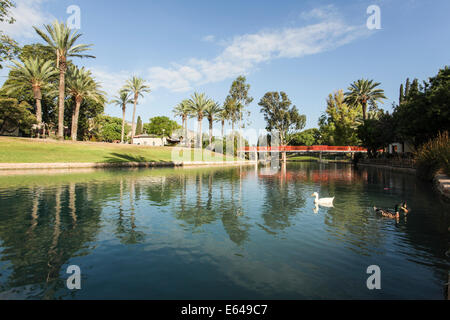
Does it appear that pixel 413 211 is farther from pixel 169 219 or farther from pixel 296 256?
pixel 169 219

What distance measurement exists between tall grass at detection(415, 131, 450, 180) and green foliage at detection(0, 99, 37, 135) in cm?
6336

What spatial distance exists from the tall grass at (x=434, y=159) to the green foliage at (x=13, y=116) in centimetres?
6336

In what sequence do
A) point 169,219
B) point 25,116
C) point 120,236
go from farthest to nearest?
point 25,116 → point 169,219 → point 120,236

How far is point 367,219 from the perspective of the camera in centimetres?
1142

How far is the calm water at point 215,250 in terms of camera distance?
555 cm

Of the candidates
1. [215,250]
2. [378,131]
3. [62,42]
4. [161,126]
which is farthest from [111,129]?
[215,250]

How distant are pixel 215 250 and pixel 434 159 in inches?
1002

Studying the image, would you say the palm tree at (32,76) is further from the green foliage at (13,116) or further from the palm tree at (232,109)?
the palm tree at (232,109)

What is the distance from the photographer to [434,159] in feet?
79.4

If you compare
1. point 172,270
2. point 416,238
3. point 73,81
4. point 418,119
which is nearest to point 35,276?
point 172,270

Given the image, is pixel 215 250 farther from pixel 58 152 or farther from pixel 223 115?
pixel 223 115

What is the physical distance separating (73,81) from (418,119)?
194ft
